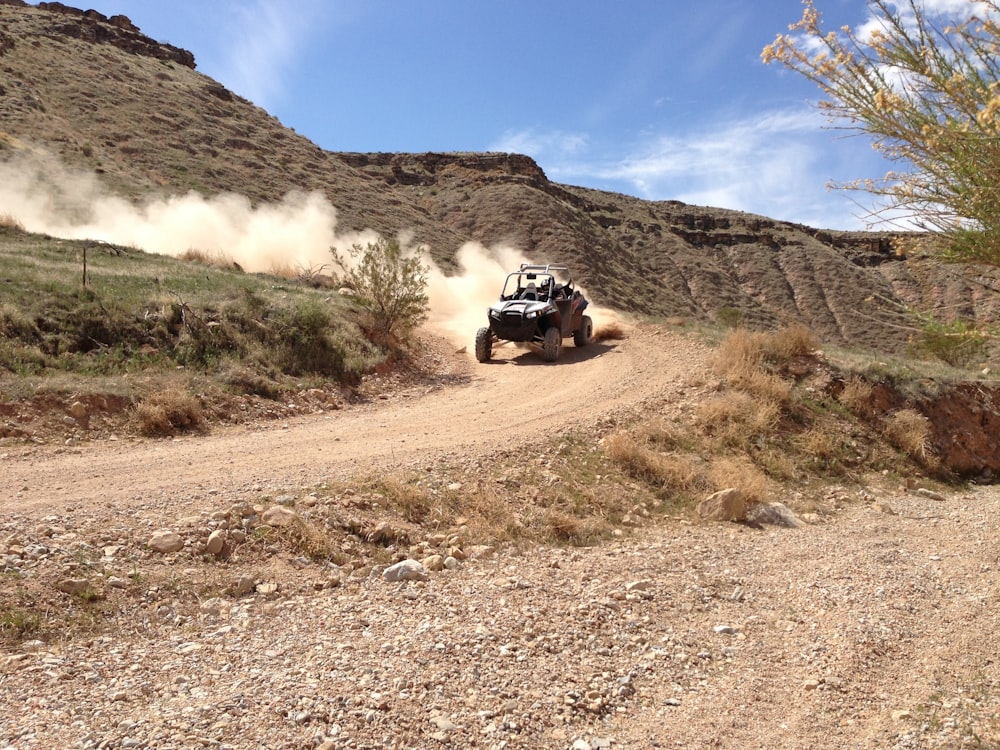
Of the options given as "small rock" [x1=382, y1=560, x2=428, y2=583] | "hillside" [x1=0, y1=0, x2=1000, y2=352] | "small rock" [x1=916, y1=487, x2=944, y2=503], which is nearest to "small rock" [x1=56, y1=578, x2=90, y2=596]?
"small rock" [x1=382, y1=560, x2=428, y2=583]

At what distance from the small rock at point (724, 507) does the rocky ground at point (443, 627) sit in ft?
0.83

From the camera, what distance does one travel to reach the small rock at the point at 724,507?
8711 millimetres

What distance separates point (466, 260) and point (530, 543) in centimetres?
3175

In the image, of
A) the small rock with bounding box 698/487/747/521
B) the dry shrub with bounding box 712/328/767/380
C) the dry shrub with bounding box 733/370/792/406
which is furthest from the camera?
the dry shrub with bounding box 712/328/767/380

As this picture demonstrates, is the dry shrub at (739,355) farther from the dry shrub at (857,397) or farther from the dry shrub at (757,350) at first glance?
the dry shrub at (857,397)

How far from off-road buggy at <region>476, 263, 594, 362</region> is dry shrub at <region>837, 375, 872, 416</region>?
6.19 meters

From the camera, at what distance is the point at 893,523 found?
927 centimetres

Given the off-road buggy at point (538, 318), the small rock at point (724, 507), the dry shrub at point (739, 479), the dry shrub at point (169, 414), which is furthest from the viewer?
the off-road buggy at point (538, 318)

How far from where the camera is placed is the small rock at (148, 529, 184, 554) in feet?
19.5

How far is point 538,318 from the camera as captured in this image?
1595cm

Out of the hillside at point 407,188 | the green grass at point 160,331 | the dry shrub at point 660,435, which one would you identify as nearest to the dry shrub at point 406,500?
the dry shrub at point 660,435

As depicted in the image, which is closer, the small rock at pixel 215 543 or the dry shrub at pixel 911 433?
the small rock at pixel 215 543

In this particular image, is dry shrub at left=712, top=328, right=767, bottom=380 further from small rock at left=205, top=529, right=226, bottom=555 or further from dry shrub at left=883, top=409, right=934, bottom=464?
small rock at left=205, top=529, right=226, bottom=555

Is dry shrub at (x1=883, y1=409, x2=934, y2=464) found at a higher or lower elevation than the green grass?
lower
